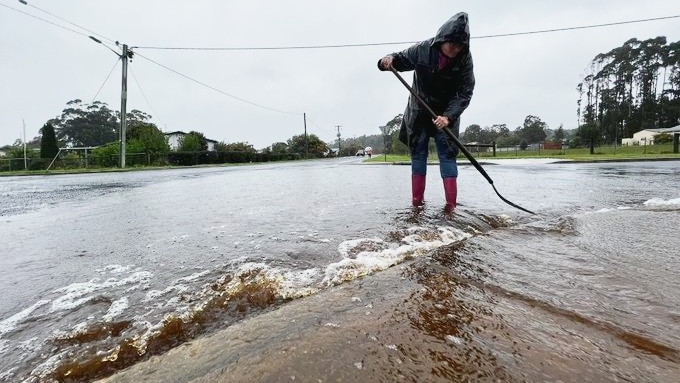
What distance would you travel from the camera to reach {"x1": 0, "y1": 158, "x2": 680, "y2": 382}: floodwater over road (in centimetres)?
83

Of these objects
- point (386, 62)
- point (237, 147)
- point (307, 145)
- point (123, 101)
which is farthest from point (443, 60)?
point (307, 145)

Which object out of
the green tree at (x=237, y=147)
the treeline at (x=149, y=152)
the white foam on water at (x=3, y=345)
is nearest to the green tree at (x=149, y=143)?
the treeline at (x=149, y=152)

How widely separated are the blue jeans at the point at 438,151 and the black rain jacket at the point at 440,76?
2.0 inches

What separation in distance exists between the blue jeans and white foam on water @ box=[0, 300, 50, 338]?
9.84 feet

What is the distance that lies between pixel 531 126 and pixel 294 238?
86.5 meters

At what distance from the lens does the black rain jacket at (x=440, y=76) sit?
115 inches

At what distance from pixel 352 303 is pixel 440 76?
8.61 feet

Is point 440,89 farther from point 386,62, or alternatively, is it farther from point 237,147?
point 237,147

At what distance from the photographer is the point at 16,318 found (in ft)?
4.23

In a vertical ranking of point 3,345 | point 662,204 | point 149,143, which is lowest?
point 3,345

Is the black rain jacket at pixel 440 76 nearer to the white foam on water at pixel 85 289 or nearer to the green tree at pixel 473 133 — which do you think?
the white foam on water at pixel 85 289

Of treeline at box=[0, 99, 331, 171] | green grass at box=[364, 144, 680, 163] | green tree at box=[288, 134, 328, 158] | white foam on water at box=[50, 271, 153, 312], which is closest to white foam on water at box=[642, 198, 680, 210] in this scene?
white foam on water at box=[50, 271, 153, 312]

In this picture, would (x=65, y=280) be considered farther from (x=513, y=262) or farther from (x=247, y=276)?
(x=513, y=262)

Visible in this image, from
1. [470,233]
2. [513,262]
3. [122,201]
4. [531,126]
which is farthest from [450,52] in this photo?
[531,126]
